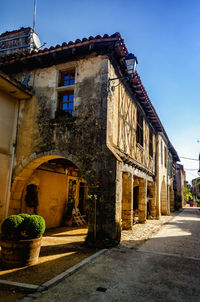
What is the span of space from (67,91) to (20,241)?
197 inches

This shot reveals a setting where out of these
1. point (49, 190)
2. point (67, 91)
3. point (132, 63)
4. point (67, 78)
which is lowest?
point (49, 190)

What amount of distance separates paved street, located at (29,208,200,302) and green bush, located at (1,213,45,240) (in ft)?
3.81

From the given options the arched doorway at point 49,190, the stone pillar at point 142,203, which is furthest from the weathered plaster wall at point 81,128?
the stone pillar at point 142,203

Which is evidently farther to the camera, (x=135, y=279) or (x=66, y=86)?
(x=66, y=86)

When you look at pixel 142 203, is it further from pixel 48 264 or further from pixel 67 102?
pixel 48 264

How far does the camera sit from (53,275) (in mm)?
3693

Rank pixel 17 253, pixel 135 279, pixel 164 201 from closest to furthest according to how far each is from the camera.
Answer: pixel 135 279 → pixel 17 253 → pixel 164 201

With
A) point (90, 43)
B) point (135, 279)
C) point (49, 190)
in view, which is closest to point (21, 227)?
point (135, 279)

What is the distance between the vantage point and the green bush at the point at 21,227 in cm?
412

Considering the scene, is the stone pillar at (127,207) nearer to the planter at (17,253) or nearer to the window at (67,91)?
the window at (67,91)

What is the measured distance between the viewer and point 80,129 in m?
6.56

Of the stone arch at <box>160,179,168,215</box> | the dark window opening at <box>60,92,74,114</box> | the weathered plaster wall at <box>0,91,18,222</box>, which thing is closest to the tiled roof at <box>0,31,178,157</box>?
the dark window opening at <box>60,92,74,114</box>

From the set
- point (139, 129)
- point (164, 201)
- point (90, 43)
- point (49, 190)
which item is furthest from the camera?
point (164, 201)

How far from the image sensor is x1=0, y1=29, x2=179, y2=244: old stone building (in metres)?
6.02
